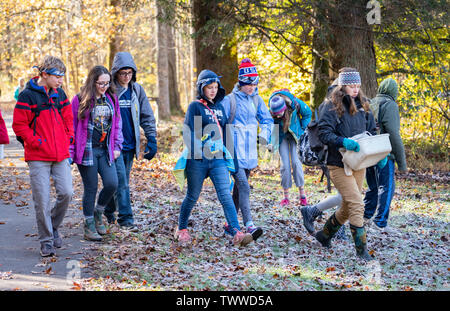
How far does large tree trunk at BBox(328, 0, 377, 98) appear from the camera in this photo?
13234 mm

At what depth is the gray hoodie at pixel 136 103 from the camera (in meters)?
→ 7.38

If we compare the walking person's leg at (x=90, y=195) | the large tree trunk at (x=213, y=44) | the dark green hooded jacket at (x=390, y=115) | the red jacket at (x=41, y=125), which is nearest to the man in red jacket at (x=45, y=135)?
the red jacket at (x=41, y=125)

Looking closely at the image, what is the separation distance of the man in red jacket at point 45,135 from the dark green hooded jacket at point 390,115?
4.35 meters

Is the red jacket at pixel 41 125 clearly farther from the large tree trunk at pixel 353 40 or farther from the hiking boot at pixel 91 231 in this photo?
the large tree trunk at pixel 353 40

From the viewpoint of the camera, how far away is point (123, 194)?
24.8ft

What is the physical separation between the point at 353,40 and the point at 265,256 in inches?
331

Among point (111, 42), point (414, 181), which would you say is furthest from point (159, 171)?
point (111, 42)

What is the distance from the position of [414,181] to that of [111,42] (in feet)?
46.1

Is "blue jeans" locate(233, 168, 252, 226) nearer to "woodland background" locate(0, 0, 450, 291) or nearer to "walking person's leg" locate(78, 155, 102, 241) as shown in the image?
"woodland background" locate(0, 0, 450, 291)

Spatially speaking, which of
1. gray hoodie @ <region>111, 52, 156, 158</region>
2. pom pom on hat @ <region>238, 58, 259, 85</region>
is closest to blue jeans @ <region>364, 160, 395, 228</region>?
pom pom on hat @ <region>238, 58, 259, 85</region>

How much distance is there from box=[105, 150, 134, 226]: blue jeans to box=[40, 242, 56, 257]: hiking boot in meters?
1.44

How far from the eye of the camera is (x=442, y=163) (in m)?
17.5

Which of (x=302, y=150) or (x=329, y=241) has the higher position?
(x=302, y=150)

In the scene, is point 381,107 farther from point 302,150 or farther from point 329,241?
point 329,241
